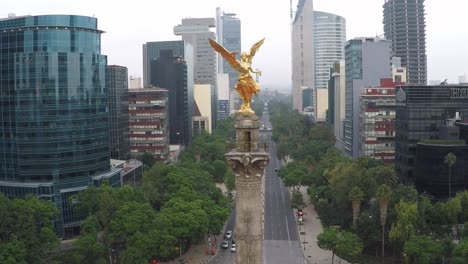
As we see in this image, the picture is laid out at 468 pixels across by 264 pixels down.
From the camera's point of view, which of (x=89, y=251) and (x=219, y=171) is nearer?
(x=89, y=251)

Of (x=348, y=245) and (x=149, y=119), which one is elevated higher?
(x=149, y=119)

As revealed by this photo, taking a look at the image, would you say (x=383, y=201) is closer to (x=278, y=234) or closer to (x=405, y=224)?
(x=405, y=224)

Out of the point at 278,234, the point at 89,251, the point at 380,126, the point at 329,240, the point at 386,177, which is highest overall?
the point at 380,126

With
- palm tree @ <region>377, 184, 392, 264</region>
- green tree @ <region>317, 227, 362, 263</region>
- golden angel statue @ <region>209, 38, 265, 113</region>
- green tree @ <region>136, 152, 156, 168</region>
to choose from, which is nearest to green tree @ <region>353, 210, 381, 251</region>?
palm tree @ <region>377, 184, 392, 264</region>

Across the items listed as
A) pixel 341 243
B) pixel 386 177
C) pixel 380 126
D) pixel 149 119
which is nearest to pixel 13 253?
pixel 341 243

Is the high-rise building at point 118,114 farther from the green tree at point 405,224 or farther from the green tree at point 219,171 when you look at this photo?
the green tree at point 405,224

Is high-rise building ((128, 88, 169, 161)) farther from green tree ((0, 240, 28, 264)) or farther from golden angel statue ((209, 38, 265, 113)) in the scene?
golden angel statue ((209, 38, 265, 113))

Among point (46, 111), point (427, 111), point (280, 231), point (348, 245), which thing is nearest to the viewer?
point (348, 245)
